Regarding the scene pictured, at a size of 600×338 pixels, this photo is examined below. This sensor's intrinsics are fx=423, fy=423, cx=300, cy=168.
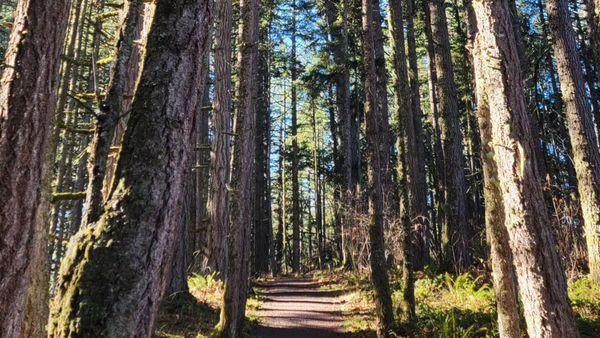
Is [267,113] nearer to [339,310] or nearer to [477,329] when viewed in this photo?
[339,310]

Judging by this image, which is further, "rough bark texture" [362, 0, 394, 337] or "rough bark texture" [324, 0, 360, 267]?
"rough bark texture" [324, 0, 360, 267]

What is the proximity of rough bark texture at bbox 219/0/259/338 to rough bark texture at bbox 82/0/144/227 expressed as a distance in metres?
3.88

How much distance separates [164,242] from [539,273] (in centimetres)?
404

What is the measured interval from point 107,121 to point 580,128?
31.6 ft

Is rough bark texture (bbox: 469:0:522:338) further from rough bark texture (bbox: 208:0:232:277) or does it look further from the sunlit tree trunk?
rough bark texture (bbox: 208:0:232:277)

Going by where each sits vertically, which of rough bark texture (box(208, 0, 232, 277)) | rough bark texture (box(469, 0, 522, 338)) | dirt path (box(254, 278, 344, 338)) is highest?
rough bark texture (box(208, 0, 232, 277))

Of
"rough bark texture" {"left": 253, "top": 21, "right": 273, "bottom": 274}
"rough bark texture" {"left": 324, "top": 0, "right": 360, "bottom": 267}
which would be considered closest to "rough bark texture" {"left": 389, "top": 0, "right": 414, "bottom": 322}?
"rough bark texture" {"left": 324, "top": 0, "right": 360, "bottom": 267}

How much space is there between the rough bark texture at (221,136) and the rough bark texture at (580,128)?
7621 mm

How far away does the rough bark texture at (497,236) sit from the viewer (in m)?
5.05

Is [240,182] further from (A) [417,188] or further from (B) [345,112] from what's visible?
(B) [345,112]

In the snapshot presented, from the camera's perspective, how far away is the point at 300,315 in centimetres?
1026

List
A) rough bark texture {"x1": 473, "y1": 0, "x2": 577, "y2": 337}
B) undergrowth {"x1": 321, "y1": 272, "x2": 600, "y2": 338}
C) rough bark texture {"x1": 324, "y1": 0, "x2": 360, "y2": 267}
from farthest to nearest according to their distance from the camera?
rough bark texture {"x1": 324, "y1": 0, "x2": 360, "y2": 267}
undergrowth {"x1": 321, "y1": 272, "x2": 600, "y2": 338}
rough bark texture {"x1": 473, "y1": 0, "x2": 577, "y2": 337}

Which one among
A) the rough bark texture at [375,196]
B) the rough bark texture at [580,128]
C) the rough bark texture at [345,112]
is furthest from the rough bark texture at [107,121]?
the rough bark texture at [345,112]

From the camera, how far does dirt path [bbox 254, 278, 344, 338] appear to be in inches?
341
